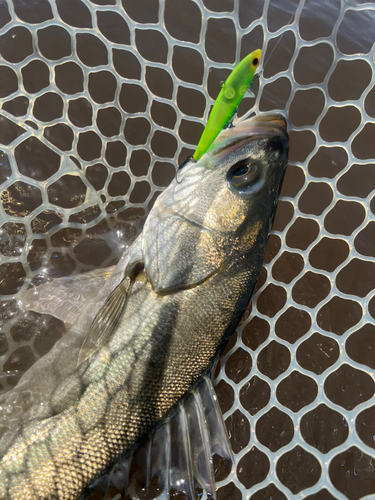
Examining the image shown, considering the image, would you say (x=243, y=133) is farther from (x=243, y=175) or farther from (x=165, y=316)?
(x=165, y=316)

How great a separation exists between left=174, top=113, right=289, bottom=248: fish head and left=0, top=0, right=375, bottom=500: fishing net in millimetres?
643

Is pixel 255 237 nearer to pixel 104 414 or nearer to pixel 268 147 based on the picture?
pixel 268 147

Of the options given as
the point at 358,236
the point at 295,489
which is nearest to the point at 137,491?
the point at 295,489

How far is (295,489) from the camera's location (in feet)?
7.95

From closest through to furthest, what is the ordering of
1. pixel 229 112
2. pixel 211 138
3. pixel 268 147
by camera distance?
pixel 229 112
pixel 211 138
pixel 268 147

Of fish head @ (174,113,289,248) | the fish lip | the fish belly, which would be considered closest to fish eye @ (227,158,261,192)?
fish head @ (174,113,289,248)

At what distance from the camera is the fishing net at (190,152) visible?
2.41 metres

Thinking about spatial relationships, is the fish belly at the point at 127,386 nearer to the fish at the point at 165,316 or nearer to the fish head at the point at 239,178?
Answer: the fish at the point at 165,316

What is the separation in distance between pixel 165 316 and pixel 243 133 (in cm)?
98

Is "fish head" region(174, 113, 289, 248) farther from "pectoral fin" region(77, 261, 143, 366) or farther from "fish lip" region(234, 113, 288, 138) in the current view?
"pectoral fin" region(77, 261, 143, 366)

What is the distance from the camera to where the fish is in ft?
Result: 5.65

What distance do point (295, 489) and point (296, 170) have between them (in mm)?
2194

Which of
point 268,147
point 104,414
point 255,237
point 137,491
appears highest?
point 268,147

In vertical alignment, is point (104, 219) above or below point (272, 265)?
Answer: above
